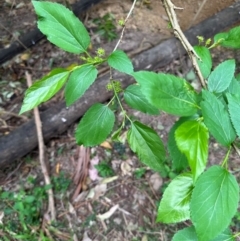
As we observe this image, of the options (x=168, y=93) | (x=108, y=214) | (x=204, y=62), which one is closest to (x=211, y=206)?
(x=168, y=93)

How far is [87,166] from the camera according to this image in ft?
7.34

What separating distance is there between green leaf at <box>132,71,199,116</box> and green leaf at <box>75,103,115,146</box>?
0.74ft

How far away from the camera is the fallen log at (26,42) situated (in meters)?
2.56

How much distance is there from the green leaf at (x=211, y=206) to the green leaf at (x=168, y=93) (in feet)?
0.40

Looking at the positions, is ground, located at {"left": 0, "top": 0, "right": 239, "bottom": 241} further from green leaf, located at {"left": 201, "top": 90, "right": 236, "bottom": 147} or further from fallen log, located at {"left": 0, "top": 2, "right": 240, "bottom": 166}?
green leaf, located at {"left": 201, "top": 90, "right": 236, "bottom": 147}

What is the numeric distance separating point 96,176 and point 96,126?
56.9 inches

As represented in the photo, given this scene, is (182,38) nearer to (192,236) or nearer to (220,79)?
(220,79)

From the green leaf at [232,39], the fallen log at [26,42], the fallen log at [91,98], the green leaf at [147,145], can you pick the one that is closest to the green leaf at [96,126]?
the green leaf at [147,145]

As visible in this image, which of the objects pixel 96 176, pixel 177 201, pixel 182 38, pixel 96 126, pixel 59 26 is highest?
pixel 59 26

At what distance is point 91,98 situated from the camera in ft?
7.57

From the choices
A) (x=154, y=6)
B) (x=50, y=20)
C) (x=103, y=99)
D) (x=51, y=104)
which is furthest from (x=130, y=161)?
(x=50, y=20)

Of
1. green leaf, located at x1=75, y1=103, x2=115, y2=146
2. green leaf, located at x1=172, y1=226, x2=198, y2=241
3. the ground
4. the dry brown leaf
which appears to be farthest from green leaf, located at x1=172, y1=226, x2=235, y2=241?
the dry brown leaf

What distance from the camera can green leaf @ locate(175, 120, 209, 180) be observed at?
58 cm

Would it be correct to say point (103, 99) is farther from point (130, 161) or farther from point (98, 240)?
point (98, 240)
